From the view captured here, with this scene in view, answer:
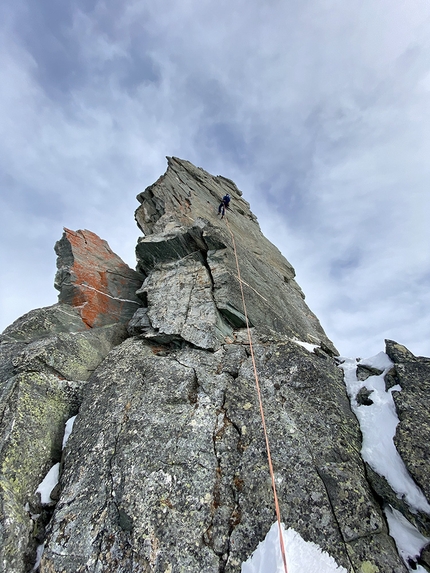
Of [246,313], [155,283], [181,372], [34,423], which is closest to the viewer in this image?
[34,423]

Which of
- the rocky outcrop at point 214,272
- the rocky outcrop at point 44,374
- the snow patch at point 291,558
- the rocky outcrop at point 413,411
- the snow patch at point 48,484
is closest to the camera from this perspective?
the snow patch at point 291,558

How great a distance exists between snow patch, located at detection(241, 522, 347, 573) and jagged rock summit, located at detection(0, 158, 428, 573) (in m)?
0.14

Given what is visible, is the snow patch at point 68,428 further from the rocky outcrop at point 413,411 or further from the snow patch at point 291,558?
the rocky outcrop at point 413,411

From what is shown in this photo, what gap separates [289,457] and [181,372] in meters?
3.74

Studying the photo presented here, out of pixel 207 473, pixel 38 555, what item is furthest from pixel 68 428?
pixel 207 473

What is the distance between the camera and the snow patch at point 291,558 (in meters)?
5.21

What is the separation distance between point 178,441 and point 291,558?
3.08 m

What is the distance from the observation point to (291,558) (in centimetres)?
532

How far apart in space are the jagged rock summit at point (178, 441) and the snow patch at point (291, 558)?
0.14 meters

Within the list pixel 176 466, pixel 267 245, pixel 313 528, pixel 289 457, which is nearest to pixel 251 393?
pixel 289 457

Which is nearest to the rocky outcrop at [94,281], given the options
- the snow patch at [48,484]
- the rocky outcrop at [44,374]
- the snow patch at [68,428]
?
the rocky outcrop at [44,374]

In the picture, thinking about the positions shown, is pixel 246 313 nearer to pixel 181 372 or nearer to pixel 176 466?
pixel 181 372

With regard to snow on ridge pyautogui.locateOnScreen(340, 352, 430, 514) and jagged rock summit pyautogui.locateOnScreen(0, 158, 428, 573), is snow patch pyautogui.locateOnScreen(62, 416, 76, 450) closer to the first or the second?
jagged rock summit pyautogui.locateOnScreen(0, 158, 428, 573)

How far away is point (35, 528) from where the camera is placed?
21.0ft
